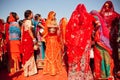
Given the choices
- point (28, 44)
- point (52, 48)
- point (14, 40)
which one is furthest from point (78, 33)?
point (14, 40)

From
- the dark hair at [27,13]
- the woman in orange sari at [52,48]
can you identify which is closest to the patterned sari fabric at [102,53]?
the woman in orange sari at [52,48]

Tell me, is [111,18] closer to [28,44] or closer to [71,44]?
[71,44]

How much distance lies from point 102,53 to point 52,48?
843mm

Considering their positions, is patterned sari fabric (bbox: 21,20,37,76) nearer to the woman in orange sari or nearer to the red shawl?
the woman in orange sari

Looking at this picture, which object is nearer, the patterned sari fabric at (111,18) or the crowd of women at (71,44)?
the crowd of women at (71,44)

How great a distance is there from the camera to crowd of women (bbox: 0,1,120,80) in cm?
448

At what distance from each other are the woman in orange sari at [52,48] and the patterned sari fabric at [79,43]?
66 cm

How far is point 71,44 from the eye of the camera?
452cm

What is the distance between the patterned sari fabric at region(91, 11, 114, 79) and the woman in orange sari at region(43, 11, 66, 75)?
0.71 metres

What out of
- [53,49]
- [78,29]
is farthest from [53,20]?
[78,29]

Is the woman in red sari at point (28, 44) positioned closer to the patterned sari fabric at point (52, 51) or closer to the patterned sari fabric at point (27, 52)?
the patterned sari fabric at point (27, 52)

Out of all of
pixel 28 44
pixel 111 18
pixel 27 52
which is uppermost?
pixel 111 18

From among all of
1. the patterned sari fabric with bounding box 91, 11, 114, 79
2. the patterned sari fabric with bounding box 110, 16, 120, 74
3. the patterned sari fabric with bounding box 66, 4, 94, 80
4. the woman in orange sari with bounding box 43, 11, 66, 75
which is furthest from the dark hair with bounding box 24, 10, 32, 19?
the patterned sari fabric with bounding box 110, 16, 120, 74

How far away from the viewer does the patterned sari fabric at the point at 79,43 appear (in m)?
4.44
